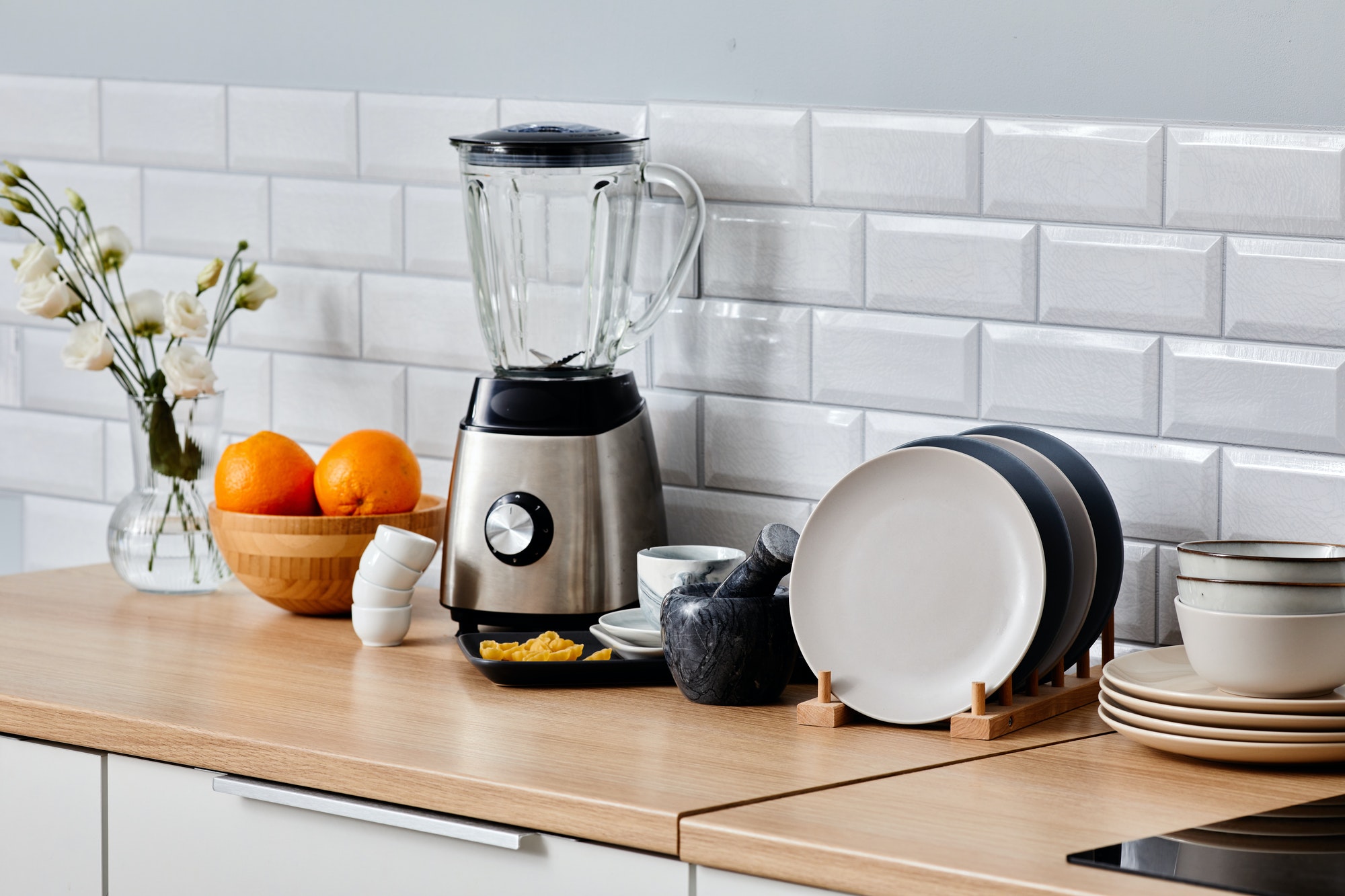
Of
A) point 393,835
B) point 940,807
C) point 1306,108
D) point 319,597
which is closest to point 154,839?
point 393,835

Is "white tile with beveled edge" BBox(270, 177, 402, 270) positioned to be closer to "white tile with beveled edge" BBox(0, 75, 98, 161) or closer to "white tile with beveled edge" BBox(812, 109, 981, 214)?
"white tile with beveled edge" BBox(0, 75, 98, 161)

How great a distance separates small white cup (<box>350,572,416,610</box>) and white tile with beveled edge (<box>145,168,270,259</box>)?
0.57 meters

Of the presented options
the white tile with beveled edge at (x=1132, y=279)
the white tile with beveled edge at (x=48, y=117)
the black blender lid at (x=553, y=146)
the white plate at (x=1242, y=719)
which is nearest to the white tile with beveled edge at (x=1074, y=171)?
the white tile with beveled edge at (x=1132, y=279)

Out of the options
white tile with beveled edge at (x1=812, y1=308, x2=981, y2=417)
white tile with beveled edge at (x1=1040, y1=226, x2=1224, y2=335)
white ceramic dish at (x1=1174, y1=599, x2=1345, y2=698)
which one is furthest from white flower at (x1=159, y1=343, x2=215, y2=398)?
white ceramic dish at (x1=1174, y1=599, x2=1345, y2=698)

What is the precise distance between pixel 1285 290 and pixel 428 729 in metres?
0.79

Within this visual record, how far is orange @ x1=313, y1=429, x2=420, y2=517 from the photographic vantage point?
5.89ft

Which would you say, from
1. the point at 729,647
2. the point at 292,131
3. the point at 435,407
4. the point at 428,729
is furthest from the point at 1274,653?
the point at 292,131

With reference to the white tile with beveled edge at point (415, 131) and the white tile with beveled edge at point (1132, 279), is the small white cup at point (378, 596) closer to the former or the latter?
the white tile with beveled edge at point (415, 131)

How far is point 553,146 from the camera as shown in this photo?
1684 millimetres

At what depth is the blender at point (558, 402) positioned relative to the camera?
1654 millimetres

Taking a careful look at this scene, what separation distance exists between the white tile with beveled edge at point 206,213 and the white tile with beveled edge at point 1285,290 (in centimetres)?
114

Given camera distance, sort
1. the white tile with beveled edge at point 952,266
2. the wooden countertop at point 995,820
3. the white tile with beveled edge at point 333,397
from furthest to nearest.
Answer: the white tile with beveled edge at point 333,397 → the white tile with beveled edge at point 952,266 → the wooden countertop at point 995,820

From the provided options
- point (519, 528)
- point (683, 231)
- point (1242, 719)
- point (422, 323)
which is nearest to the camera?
point (1242, 719)

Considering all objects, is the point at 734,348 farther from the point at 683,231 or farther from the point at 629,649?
the point at 629,649
